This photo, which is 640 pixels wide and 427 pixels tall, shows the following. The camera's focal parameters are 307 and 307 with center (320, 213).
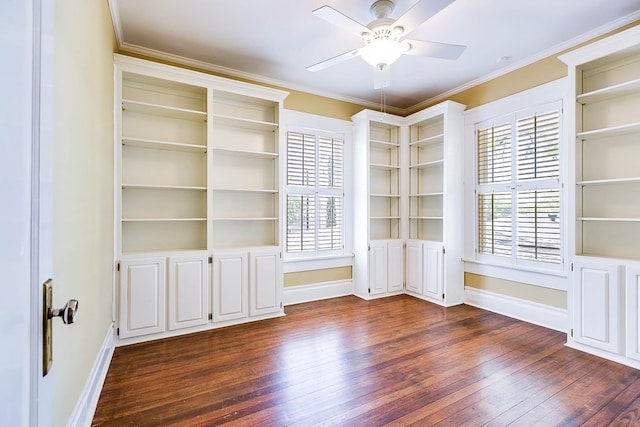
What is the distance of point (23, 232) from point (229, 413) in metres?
1.84

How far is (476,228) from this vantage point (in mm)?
4199

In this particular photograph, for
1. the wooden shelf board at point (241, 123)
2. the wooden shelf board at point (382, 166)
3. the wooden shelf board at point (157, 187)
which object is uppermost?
the wooden shelf board at point (241, 123)

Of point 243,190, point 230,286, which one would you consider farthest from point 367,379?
point 243,190

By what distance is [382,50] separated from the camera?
250 centimetres

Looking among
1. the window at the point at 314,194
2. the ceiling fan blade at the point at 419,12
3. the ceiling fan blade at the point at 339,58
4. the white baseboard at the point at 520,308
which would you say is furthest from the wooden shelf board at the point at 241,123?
the white baseboard at the point at 520,308

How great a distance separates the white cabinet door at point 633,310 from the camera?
8.29 ft

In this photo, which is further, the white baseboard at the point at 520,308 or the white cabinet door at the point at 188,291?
the white baseboard at the point at 520,308

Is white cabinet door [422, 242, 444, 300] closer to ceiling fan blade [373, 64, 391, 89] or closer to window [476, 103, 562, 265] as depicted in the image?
window [476, 103, 562, 265]

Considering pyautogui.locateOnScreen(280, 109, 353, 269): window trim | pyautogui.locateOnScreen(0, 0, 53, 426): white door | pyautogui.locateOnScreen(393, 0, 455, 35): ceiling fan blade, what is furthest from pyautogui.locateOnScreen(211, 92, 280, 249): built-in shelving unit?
pyautogui.locateOnScreen(0, 0, 53, 426): white door

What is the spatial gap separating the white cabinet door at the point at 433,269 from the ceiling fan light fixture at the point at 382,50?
270 centimetres

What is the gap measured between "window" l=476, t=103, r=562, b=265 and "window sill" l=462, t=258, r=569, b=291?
0.33 ft

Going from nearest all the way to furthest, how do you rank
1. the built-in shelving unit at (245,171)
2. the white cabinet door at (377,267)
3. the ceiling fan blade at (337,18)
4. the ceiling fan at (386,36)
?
the ceiling fan blade at (337,18), the ceiling fan at (386,36), the built-in shelving unit at (245,171), the white cabinet door at (377,267)

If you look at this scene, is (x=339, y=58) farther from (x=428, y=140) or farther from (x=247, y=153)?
(x=428, y=140)

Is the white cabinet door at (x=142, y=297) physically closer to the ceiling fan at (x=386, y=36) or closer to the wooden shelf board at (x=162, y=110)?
the wooden shelf board at (x=162, y=110)
